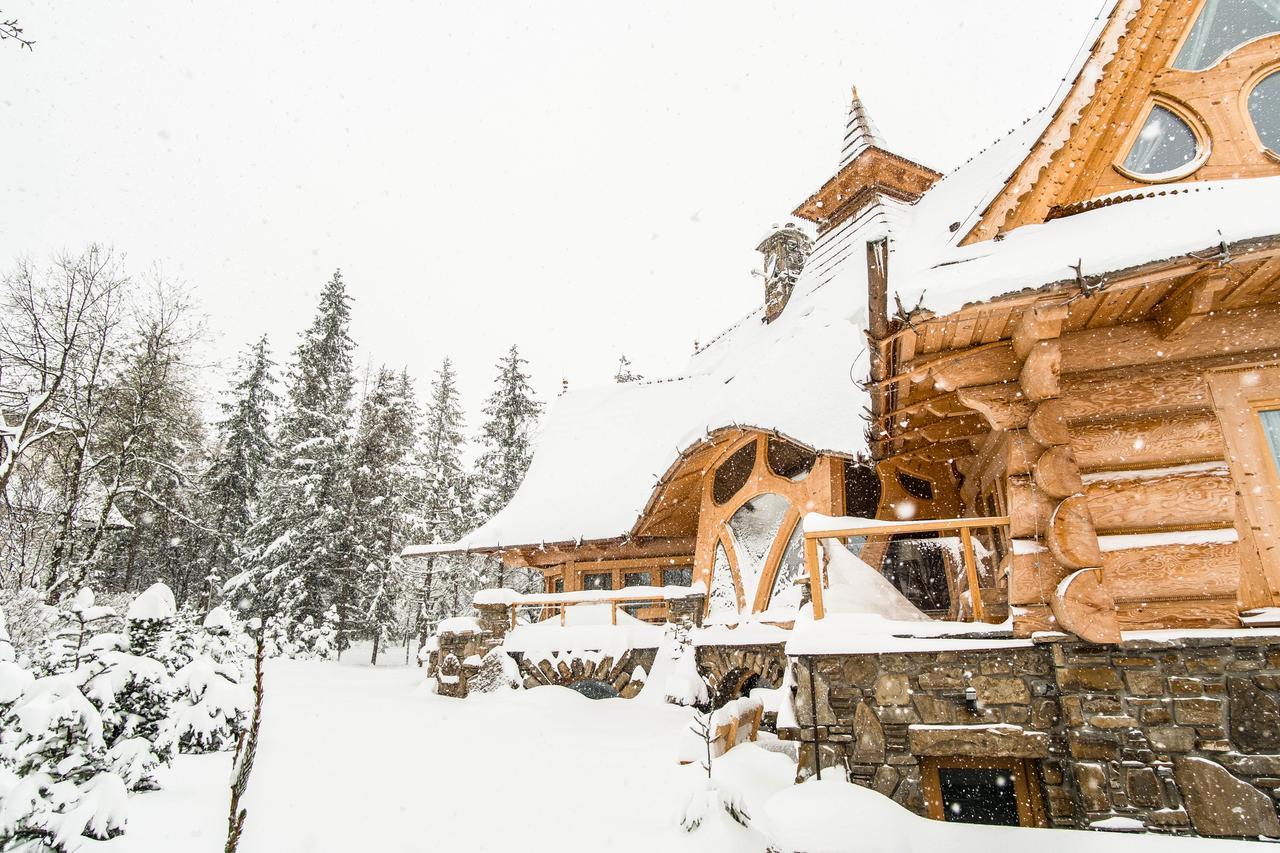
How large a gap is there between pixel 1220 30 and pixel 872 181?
38.3ft

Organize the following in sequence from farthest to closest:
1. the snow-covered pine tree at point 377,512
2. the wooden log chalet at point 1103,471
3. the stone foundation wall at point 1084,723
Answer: the snow-covered pine tree at point 377,512 < the wooden log chalet at point 1103,471 < the stone foundation wall at point 1084,723

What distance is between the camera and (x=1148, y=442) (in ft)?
→ 16.3

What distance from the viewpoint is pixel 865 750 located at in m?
5.04

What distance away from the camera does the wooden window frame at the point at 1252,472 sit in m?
4.67

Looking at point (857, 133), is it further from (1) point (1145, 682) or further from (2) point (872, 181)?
(1) point (1145, 682)

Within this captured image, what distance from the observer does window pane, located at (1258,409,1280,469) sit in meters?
4.88

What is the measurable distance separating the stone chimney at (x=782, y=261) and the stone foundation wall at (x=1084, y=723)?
48.7ft

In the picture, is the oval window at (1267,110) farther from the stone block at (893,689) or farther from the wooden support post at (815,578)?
the stone block at (893,689)

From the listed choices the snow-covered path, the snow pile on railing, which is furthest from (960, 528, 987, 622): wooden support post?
the snow pile on railing

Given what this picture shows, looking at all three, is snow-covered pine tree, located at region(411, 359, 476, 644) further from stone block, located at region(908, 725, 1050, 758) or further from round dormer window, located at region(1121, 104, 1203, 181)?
round dormer window, located at region(1121, 104, 1203, 181)

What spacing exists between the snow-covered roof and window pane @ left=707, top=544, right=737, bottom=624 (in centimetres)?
233

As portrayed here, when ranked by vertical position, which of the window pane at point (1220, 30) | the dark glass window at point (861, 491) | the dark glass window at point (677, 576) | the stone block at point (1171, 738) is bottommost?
the stone block at point (1171, 738)

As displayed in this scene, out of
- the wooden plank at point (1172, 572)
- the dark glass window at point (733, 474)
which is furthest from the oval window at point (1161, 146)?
the dark glass window at point (733, 474)

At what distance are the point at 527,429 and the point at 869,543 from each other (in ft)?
82.6
